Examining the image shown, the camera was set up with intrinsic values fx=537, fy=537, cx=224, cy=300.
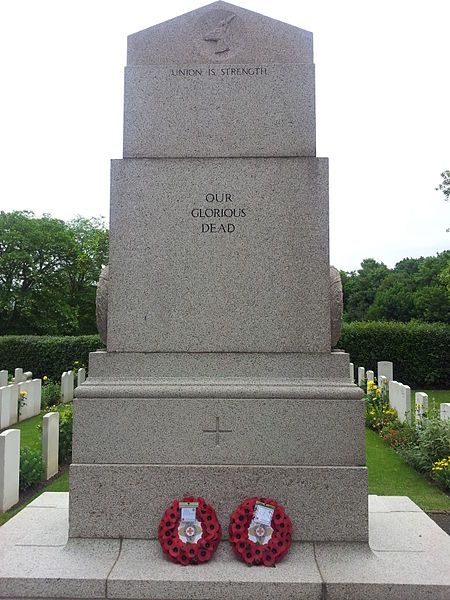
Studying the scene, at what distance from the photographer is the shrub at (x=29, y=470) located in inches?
299

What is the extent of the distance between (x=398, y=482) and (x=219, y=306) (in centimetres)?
524

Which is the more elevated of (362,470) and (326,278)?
(326,278)

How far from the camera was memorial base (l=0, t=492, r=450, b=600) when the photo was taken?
330 cm

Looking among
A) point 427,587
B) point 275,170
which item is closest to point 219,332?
point 275,170

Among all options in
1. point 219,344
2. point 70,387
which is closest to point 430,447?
point 219,344

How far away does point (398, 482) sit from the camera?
7.97 m

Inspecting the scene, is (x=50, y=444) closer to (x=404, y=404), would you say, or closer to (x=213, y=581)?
(x=213, y=581)

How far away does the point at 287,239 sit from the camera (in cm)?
432

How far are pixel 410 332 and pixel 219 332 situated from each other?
63.2ft

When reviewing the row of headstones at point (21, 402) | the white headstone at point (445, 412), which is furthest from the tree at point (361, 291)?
the white headstone at point (445, 412)

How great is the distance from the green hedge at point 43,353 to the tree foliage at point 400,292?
22340mm

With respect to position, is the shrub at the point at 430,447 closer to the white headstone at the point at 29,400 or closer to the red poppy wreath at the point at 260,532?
the red poppy wreath at the point at 260,532

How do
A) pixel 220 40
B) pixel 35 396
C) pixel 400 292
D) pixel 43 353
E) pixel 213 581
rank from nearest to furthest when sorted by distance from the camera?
pixel 213 581 → pixel 220 40 → pixel 35 396 → pixel 43 353 → pixel 400 292

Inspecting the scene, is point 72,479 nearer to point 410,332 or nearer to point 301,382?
point 301,382
